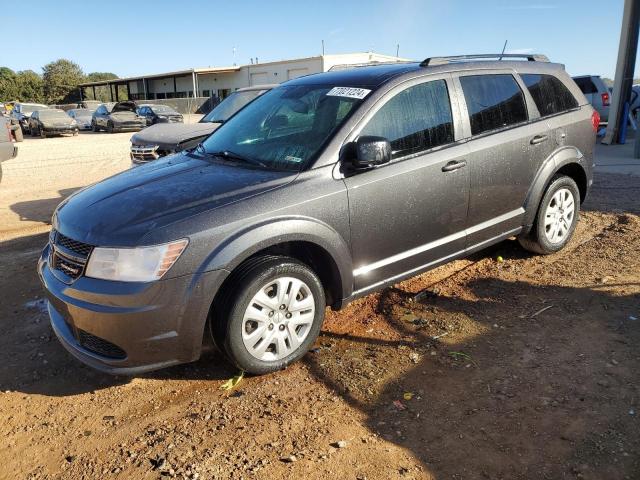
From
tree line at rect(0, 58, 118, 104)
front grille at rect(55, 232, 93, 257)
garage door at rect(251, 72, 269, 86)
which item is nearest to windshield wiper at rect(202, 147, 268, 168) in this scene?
front grille at rect(55, 232, 93, 257)

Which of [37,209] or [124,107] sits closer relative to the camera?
[37,209]

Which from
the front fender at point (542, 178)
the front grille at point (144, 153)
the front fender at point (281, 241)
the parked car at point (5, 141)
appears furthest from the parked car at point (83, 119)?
the front fender at point (281, 241)

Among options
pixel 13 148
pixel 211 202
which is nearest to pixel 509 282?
pixel 211 202

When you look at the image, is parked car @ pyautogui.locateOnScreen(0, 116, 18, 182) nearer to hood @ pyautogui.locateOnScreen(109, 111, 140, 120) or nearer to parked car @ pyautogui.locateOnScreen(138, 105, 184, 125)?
parked car @ pyautogui.locateOnScreen(138, 105, 184, 125)

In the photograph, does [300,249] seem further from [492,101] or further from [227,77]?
[227,77]

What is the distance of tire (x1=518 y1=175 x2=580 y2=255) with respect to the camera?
4891mm

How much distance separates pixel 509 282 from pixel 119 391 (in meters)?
3.29

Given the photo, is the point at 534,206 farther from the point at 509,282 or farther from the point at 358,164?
the point at 358,164

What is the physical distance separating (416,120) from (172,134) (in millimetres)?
4568

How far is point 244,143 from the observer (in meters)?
4.04

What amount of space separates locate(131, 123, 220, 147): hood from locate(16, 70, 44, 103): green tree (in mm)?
67196

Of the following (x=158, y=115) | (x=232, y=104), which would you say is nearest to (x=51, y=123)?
(x=158, y=115)

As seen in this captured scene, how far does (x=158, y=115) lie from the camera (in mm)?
26953

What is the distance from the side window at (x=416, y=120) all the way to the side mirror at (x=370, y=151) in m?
0.22
